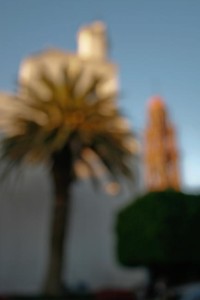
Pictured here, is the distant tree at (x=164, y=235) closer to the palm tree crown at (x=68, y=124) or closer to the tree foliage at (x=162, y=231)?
the tree foliage at (x=162, y=231)

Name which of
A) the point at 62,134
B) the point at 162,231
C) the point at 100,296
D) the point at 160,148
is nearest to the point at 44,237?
the point at 100,296

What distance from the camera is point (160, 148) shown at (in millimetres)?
60750

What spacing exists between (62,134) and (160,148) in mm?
44012

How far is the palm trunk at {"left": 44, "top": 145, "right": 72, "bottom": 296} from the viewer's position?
17.6 m

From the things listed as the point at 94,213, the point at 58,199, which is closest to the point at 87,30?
the point at 94,213

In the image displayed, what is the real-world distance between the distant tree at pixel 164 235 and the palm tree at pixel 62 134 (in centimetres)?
158

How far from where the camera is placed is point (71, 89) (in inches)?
742

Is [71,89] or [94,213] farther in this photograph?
[94,213]

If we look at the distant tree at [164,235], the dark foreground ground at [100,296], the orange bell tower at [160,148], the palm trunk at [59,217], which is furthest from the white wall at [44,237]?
the orange bell tower at [160,148]

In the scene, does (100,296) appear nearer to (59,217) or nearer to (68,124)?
(59,217)

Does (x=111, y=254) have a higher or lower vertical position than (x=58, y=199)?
lower

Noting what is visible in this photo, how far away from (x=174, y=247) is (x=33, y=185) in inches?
284

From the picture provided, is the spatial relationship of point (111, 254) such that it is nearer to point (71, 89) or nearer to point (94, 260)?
point (94, 260)

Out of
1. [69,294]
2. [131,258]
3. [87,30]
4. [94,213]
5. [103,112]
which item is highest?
[87,30]
